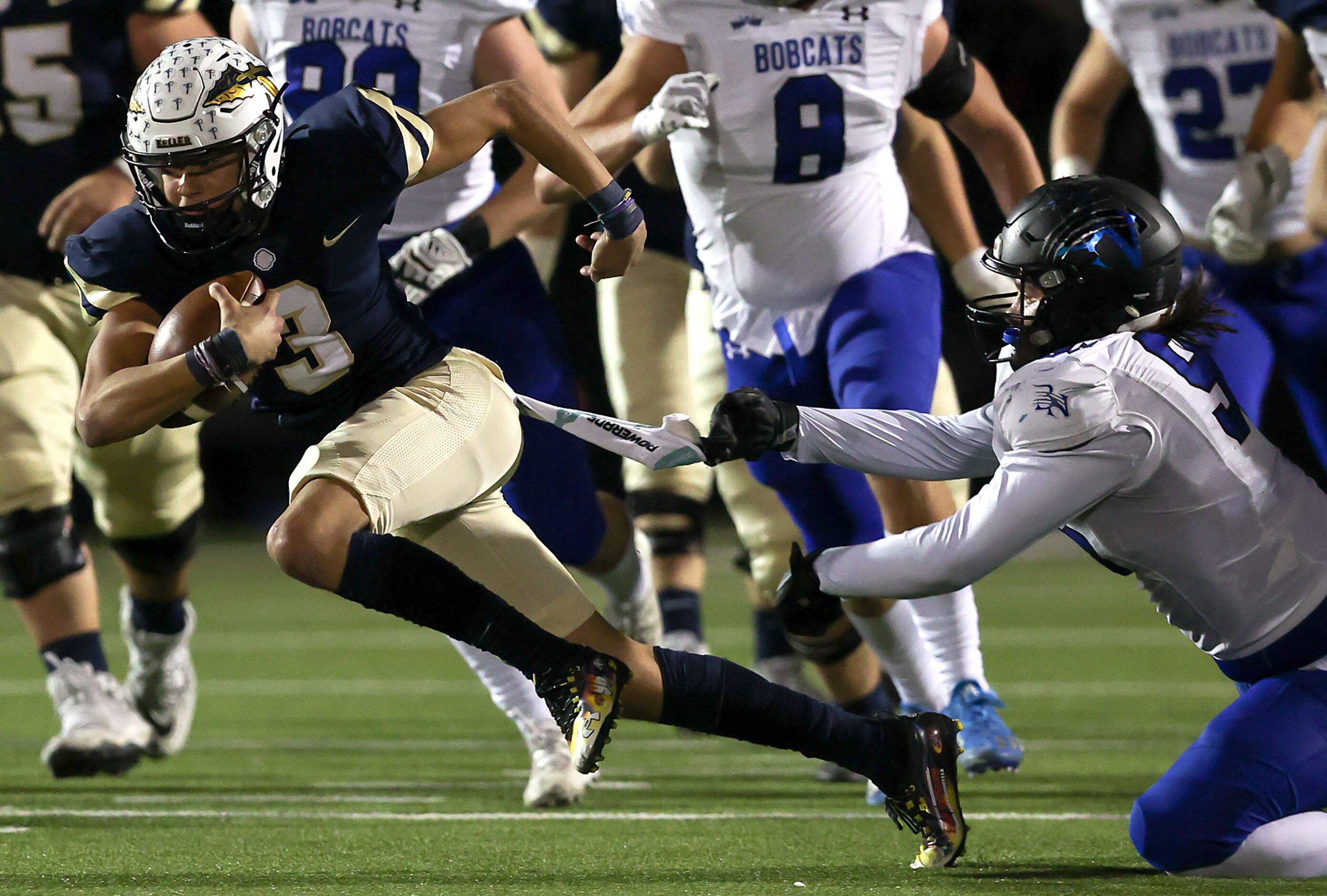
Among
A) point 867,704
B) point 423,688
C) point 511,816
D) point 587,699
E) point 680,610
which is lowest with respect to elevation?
point 423,688

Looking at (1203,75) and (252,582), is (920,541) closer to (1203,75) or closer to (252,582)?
(1203,75)

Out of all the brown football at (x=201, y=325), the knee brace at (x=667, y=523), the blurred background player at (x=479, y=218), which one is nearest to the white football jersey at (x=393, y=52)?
the blurred background player at (x=479, y=218)

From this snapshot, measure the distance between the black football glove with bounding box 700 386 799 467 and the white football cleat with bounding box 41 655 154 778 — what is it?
1.89 metres

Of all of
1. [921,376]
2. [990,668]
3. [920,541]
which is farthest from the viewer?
[990,668]

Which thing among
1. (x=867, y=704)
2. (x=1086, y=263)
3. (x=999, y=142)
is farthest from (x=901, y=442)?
(x=999, y=142)

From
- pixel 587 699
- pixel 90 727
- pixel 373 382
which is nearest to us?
pixel 587 699

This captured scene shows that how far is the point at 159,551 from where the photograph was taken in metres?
4.66

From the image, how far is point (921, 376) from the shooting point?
3781 millimetres

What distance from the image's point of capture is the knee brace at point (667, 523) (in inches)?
207

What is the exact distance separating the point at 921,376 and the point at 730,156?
2.03ft

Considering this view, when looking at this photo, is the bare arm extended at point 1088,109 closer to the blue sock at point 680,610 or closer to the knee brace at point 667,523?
the knee brace at point 667,523

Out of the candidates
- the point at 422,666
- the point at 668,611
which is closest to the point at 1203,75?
the point at 668,611

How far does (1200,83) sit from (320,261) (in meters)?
2.61

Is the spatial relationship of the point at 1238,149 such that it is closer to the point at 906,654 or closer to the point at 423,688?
the point at 906,654
